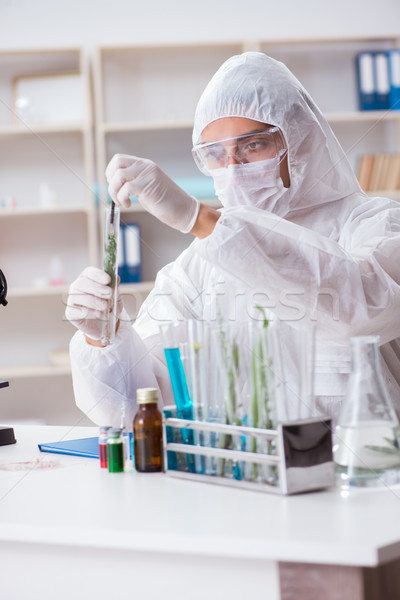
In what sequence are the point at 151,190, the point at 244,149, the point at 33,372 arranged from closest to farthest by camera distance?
the point at 151,190 → the point at 244,149 → the point at 33,372

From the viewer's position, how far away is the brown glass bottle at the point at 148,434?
92cm

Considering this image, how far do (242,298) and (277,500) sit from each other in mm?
668

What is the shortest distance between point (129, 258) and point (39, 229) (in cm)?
54

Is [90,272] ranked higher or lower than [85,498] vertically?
higher

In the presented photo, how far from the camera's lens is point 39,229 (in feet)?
10.8

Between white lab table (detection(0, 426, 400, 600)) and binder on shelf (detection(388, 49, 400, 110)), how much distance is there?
108 inches

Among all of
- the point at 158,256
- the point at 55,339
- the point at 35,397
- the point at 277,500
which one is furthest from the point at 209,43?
the point at 277,500

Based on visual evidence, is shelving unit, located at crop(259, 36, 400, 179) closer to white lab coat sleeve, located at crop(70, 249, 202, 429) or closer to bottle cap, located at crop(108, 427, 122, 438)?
white lab coat sleeve, located at crop(70, 249, 202, 429)

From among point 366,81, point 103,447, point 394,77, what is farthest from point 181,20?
point 103,447

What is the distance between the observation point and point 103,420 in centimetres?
129

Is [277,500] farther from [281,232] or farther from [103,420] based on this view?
[103,420]

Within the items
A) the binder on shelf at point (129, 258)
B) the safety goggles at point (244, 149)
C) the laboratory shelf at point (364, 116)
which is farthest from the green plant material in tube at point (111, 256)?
the laboratory shelf at point (364, 116)

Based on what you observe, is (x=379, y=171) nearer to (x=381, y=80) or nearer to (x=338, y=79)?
(x=381, y=80)

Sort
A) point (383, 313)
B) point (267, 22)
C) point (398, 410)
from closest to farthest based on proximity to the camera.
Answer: point (383, 313) < point (398, 410) < point (267, 22)
